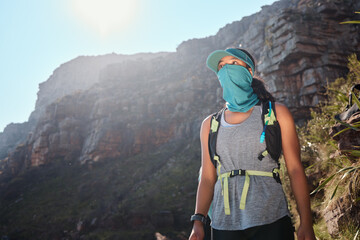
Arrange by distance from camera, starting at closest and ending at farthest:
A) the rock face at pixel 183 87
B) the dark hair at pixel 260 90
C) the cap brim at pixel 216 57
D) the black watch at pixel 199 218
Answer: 1. the black watch at pixel 199 218
2. the dark hair at pixel 260 90
3. the cap brim at pixel 216 57
4. the rock face at pixel 183 87

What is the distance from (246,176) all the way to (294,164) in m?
0.31

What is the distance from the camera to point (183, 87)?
45.4 m

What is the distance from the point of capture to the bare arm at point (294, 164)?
4.44 feet

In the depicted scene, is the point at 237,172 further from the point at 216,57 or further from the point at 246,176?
the point at 216,57

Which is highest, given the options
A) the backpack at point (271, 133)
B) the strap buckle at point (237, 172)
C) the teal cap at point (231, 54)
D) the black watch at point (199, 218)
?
the teal cap at point (231, 54)

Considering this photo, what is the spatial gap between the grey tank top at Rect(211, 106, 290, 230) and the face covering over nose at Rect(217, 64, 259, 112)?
0.10 meters

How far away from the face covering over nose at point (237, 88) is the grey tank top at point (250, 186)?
10cm

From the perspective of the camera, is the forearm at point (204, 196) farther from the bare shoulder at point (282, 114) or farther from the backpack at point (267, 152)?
the bare shoulder at point (282, 114)

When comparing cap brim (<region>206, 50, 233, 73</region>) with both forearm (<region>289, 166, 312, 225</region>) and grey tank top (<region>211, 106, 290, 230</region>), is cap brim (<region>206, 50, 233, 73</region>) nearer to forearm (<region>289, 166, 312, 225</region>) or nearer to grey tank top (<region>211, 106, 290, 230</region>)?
grey tank top (<region>211, 106, 290, 230</region>)

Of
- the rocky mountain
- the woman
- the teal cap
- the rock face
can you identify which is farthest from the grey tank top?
the rocky mountain

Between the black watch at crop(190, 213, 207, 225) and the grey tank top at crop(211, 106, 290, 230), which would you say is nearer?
the grey tank top at crop(211, 106, 290, 230)

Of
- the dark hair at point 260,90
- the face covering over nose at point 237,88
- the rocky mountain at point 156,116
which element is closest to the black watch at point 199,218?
the face covering over nose at point 237,88

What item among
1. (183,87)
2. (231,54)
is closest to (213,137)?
(231,54)

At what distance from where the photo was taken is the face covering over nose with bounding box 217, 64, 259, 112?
169 cm
